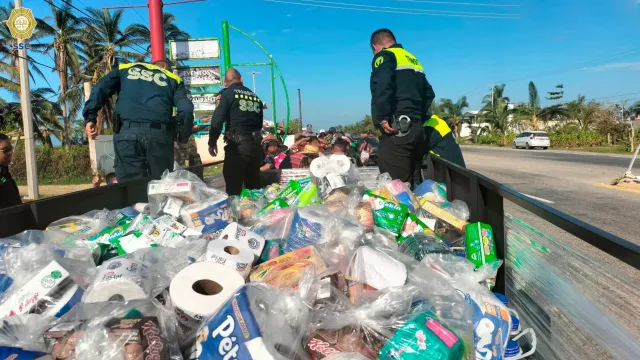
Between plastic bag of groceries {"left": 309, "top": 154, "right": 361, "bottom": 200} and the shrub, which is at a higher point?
plastic bag of groceries {"left": 309, "top": 154, "right": 361, "bottom": 200}

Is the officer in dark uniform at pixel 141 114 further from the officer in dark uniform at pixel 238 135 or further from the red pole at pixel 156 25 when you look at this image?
the red pole at pixel 156 25

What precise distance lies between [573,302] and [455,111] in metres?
63.9

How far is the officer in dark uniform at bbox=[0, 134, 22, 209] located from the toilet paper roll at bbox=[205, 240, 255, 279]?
11.2ft

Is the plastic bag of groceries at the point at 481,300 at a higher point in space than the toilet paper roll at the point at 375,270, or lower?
lower

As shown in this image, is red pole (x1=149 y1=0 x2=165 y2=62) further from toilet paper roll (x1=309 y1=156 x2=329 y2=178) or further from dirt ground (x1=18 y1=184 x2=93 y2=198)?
dirt ground (x1=18 y1=184 x2=93 y2=198)

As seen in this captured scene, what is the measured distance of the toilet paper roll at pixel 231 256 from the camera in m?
1.91

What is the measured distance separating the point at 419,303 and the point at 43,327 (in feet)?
4.30

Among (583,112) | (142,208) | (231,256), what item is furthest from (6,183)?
(583,112)

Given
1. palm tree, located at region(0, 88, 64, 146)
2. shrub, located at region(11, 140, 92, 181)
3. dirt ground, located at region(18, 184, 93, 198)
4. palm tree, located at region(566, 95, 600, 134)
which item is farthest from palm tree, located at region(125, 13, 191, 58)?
palm tree, located at region(566, 95, 600, 134)

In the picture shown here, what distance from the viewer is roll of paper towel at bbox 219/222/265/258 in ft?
7.16

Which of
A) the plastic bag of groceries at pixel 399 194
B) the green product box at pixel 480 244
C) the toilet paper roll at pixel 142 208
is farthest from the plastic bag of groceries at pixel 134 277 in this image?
the plastic bag of groceries at pixel 399 194

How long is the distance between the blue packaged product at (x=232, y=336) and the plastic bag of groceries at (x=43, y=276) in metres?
0.68

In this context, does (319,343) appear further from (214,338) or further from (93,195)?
(93,195)

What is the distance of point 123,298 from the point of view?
1669mm
